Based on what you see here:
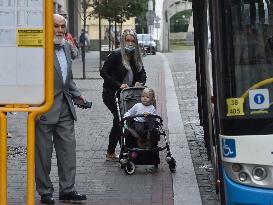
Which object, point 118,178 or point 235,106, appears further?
point 118,178

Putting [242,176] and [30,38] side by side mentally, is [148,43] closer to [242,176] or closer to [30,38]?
[30,38]

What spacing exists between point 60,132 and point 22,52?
1778 millimetres

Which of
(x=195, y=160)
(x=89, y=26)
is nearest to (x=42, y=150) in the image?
(x=195, y=160)

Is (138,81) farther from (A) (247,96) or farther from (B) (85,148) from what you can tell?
(A) (247,96)

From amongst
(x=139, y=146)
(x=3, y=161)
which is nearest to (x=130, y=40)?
(x=139, y=146)

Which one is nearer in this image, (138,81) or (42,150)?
(42,150)

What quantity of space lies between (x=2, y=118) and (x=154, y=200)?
2.51m

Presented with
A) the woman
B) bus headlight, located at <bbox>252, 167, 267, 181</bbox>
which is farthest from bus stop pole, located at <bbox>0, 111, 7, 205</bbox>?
the woman

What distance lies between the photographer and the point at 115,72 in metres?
10.5

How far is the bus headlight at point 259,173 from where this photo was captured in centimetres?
617

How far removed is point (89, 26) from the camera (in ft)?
239

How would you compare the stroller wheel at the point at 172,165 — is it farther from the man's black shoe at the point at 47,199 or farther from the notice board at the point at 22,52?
the notice board at the point at 22,52

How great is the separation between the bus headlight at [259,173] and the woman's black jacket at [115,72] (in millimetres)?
4403

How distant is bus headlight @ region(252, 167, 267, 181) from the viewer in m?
6.17
